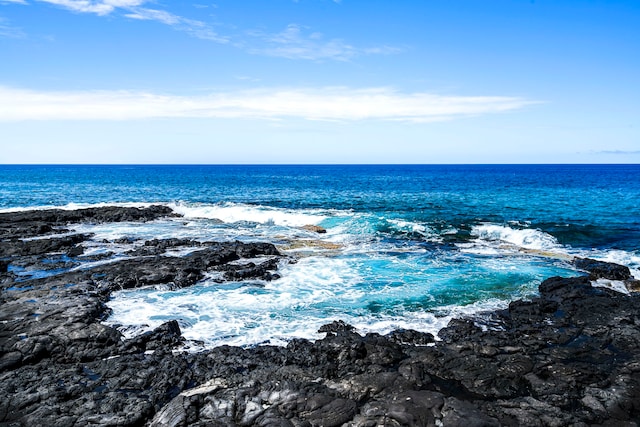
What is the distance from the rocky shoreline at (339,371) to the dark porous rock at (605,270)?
9.85 ft

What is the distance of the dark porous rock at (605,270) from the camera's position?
2092 centimetres

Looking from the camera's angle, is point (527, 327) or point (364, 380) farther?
point (527, 327)

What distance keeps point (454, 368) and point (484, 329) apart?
3775mm

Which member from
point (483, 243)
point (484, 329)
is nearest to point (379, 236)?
point (483, 243)

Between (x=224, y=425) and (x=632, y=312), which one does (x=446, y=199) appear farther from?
(x=224, y=425)

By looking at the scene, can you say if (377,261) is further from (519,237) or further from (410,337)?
(519,237)

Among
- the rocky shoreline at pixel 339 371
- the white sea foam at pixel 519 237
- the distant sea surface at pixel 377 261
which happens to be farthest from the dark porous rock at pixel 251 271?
the white sea foam at pixel 519 237

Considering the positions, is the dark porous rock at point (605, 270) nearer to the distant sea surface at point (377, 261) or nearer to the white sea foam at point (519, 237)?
the distant sea surface at point (377, 261)

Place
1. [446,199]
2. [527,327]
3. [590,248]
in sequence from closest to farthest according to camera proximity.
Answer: [527,327] < [590,248] < [446,199]

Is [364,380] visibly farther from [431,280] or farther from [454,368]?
[431,280]

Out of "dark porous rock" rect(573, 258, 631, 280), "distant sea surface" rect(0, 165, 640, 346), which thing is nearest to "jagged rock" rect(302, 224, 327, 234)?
"distant sea surface" rect(0, 165, 640, 346)

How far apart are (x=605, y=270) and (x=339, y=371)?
1677 centimetres

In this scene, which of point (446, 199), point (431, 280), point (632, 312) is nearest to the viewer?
point (632, 312)

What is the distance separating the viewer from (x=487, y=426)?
356 inches
